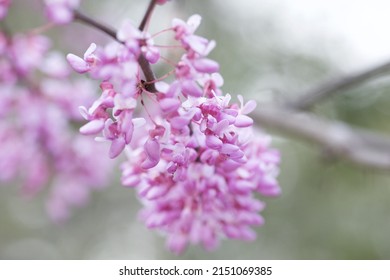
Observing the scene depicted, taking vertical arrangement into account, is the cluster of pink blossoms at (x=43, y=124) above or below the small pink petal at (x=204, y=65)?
above

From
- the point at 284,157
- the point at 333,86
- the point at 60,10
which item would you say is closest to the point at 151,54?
the point at 60,10

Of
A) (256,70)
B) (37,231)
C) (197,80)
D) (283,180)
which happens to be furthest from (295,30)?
(37,231)

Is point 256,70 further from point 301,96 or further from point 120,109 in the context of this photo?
point 120,109

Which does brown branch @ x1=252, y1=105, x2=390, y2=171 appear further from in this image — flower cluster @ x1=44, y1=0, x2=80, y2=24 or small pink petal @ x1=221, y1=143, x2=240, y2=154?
small pink petal @ x1=221, y1=143, x2=240, y2=154

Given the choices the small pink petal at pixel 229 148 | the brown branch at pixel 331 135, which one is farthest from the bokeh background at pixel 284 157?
the small pink petal at pixel 229 148

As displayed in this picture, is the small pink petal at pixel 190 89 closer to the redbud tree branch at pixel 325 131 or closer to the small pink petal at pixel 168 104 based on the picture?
the small pink petal at pixel 168 104

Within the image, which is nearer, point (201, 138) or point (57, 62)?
point (201, 138)

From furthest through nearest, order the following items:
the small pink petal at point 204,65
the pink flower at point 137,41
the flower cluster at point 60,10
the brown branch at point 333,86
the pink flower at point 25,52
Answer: the pink flower at point 25,52, the brown branch at point 333,86, the flower cluster at point 60,10, the small pink petal at point 204,65, the pink flower at point 137,41
